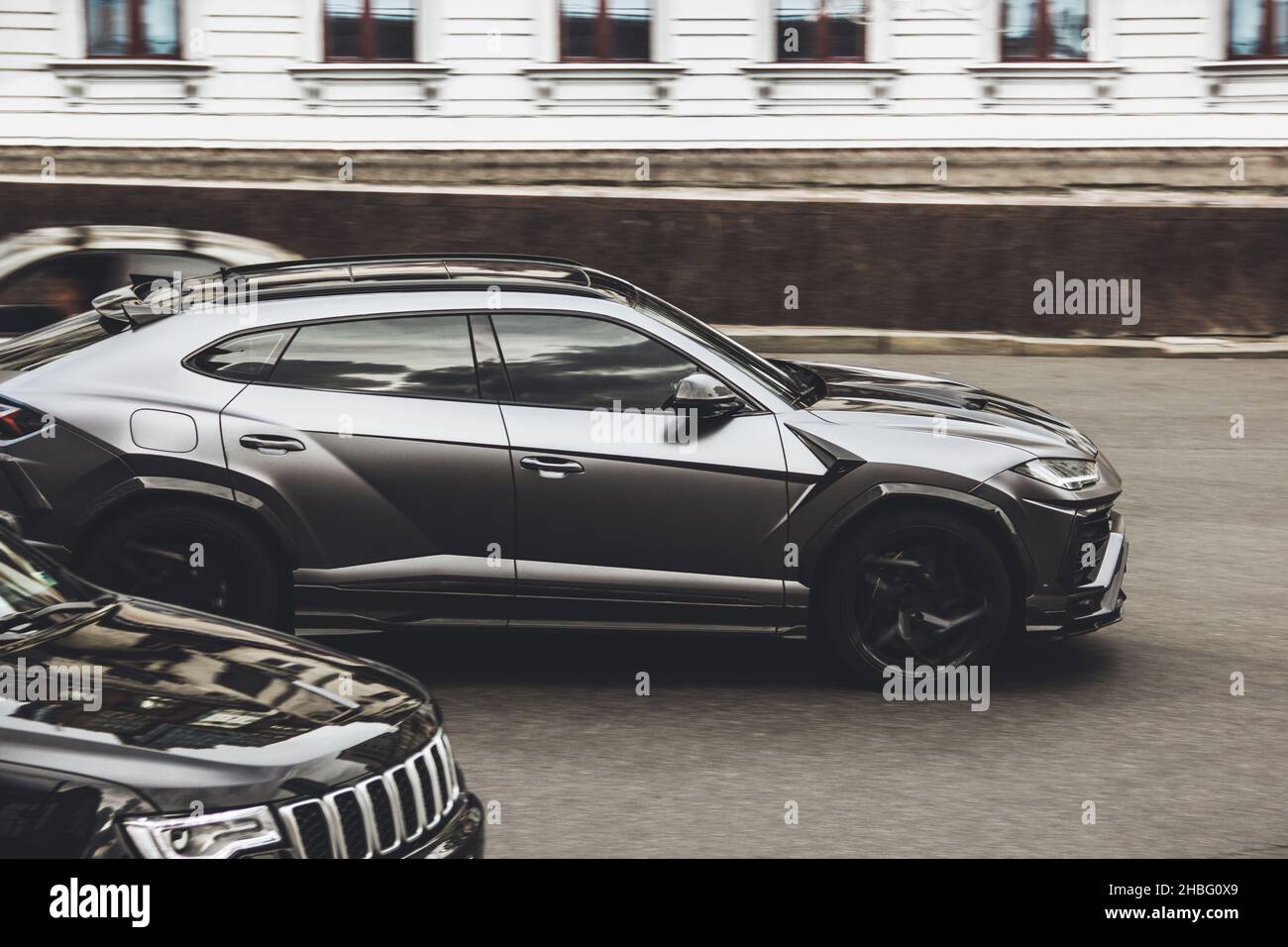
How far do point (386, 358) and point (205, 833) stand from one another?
3412mm

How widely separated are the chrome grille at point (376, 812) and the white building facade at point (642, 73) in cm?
1871

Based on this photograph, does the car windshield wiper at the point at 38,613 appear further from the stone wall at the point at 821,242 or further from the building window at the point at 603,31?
the building window at the point at 603,31

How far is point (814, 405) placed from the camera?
688 centimetres

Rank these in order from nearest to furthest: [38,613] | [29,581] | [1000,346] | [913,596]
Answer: [38,613], [29,581], [913,596], [1000,346]

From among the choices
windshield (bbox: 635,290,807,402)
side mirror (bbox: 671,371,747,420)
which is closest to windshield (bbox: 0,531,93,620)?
side mirror (bbox: 671,371,747,420)

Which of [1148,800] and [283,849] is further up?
[283,849]

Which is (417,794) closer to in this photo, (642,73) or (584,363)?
(584,363)

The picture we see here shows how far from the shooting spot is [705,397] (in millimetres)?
6543

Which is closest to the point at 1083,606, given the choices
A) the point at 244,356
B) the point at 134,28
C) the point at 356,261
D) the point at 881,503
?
the point at 881,503

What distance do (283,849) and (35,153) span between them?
2042 centimetres

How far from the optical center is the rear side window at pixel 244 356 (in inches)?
262
